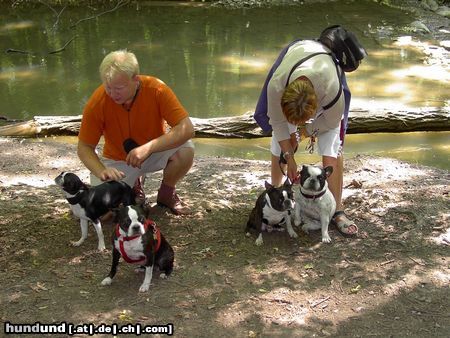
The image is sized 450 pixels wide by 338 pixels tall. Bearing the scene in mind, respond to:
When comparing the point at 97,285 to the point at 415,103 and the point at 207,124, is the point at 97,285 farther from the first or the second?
the point at 415,103

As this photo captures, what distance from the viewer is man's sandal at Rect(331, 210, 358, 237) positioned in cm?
458

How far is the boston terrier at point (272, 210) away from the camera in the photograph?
4238mm

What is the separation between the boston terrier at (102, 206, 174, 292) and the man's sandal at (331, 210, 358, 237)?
4.91 ft

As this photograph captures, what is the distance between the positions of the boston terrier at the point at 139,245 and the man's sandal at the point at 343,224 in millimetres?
1497

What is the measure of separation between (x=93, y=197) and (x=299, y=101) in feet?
5.62

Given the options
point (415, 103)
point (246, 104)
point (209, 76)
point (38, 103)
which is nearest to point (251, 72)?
point (209, 76)

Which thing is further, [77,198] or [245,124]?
[245,124]

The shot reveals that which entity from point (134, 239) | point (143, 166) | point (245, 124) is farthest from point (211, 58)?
point (134, 239)

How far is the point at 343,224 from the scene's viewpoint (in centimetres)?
463

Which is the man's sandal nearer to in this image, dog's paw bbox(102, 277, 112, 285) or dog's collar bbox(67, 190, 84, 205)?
dog's paw bbox(102, 277, 112, 285)

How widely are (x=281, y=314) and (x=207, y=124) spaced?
5.00 metres

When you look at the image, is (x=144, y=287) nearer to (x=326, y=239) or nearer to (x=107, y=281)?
(x=107, y=281)

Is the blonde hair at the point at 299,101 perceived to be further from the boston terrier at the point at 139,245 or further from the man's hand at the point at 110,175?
the man's hand at the point at 110,175

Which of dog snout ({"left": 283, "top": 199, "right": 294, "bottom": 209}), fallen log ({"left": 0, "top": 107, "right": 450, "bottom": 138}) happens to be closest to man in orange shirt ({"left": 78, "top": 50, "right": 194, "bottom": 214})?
dog snout ({"left": 283, "top": 199, "right": 294, "bottom": 209})
